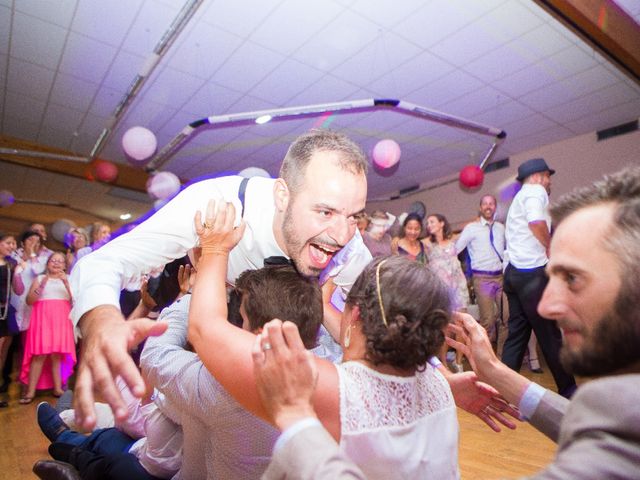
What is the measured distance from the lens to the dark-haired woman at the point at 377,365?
0.84 meters

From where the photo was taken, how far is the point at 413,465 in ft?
2.88

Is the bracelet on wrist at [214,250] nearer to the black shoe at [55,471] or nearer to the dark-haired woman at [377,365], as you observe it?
the dark-haired woman at [377,365]

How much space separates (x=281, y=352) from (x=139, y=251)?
71 centimetres

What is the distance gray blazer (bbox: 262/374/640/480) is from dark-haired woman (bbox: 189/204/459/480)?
0.55 ft

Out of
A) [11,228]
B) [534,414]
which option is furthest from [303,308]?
[11,228]

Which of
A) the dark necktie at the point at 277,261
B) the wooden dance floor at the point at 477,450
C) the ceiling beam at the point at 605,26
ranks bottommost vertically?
the wooden dance floor at the point at 477,450

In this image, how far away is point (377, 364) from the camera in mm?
944

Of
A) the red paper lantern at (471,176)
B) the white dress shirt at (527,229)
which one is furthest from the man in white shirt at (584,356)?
the red paper lantern at (471,176)

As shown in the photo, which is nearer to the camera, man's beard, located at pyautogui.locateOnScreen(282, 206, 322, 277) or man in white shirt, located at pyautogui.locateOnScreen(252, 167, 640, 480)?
man in white shirt, located at pyautogui.locateOnScreen(252, 167, 640, 480)

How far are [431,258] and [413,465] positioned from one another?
356cm

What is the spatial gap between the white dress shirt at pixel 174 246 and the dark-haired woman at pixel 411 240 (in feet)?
8.50

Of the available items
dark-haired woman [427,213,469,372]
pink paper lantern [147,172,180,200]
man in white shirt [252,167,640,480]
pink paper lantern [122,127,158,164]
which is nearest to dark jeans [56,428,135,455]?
man in white shirt [252,167,640,480]

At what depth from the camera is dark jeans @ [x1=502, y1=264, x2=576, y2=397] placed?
2.62m

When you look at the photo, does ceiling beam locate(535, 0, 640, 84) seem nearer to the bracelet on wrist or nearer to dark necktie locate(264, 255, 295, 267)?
dark necktie locate(264, 255, 295, 267)
